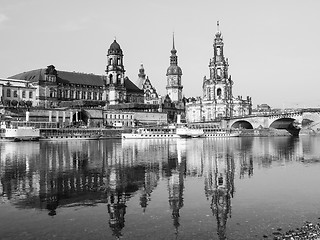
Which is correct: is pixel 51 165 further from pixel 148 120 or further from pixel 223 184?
pixel 148 120

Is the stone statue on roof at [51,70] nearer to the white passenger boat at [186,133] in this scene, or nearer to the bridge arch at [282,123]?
the white passenger boat at [186,133]

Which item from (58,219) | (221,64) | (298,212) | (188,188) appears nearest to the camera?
(58,219)

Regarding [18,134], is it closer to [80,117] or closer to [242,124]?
[80,117]

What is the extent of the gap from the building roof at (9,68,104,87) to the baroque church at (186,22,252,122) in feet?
102

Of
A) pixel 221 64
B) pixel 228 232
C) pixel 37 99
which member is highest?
pixel 221 64

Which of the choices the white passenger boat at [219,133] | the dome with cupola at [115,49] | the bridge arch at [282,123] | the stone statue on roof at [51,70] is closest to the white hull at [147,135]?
the white passenger boat at [219,133]

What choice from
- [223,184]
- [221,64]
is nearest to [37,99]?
[221,64]

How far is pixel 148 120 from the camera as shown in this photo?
110375 mm

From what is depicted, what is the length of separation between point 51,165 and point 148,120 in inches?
3165

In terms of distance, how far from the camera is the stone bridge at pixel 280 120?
97.7 m

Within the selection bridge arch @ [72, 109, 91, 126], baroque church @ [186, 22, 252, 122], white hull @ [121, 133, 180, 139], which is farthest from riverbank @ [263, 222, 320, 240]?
baroque church @ [186, 22, 252, 122]

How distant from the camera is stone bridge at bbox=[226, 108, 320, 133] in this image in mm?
97688

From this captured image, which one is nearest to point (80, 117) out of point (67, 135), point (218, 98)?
point (67, 135)

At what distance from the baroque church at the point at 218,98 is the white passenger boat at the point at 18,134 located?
190 feet
